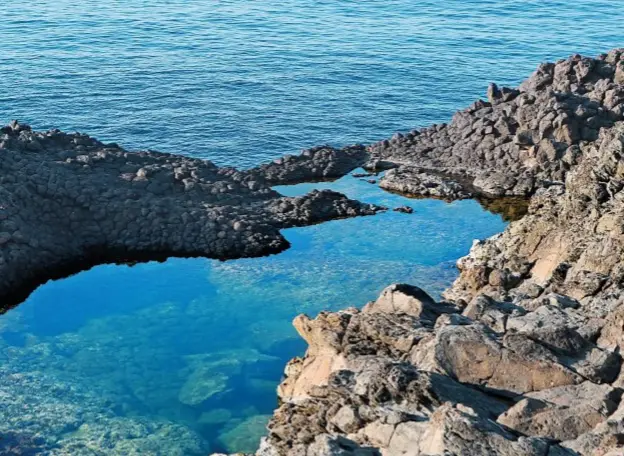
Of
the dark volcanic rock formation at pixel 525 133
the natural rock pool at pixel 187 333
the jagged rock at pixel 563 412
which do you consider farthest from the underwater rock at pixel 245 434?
the dark volcanic rock formation at pixel 525 133

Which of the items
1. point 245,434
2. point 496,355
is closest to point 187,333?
point 245,434

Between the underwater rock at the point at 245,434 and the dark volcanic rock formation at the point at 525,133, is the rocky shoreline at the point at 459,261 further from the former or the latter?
the underwater rock at the point at 245,434

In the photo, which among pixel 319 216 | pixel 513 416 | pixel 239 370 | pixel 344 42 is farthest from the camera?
pixel 344 42

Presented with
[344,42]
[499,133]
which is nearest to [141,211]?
[499,133]

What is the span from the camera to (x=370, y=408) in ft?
86.4

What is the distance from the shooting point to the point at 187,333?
44031 mm

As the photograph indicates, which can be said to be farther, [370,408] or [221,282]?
[221,282]

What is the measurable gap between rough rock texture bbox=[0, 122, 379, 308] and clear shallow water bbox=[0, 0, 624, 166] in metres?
10.4

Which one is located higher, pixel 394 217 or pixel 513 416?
pixel 513 416

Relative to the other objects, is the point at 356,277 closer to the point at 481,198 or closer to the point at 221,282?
the point at 221,282

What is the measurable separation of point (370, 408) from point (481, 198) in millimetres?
34824

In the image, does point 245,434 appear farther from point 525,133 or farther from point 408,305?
point 525,133

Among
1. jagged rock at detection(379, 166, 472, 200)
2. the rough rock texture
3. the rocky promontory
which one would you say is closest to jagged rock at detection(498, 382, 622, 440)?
the rocky promontory

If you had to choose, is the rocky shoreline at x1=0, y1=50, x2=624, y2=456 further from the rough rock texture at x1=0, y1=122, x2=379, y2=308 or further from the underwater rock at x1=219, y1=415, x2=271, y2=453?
the underwater rock at x1=219, y1=415, x2=271, y2=453
